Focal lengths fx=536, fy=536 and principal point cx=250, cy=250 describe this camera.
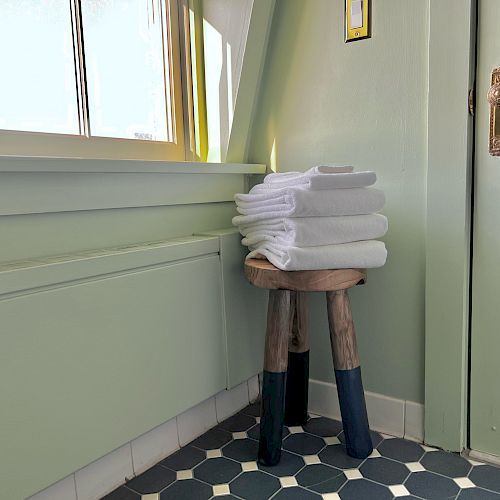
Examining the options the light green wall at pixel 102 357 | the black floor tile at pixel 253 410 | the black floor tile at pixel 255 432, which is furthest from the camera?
the black floor tile at pixel 253 410

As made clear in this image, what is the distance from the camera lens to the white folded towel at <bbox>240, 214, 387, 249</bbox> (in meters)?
1.19

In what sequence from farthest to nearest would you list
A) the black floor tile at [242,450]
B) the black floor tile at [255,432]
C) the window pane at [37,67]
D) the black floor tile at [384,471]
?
1. the black floor tile at [255,432]
2. the black floor tile at [242,450]
3. the black floor tile at [384,471]
4. the window pane at [37,67]

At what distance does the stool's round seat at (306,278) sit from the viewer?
120 cm

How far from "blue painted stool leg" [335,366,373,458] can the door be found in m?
0.28

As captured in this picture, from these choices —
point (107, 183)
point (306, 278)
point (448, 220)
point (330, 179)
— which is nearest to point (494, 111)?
point (448, 220)

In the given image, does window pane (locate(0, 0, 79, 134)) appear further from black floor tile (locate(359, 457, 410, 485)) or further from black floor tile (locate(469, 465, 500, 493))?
black floor tile (locate(469, 465, 500, 493))

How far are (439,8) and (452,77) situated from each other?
0.53 ft

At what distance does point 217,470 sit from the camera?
4.28ft

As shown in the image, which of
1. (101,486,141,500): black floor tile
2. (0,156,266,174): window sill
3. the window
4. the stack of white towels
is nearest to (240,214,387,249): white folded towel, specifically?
the stack of white towels

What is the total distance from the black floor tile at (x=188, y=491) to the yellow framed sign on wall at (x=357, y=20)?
1.17m

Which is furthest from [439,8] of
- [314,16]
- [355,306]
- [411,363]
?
[411,363]

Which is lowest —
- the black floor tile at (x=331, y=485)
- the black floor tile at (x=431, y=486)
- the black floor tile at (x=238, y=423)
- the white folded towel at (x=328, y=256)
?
the black floor tile at (x=431, y=486)

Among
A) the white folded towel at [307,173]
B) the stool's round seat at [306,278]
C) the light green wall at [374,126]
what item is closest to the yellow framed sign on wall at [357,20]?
the light green wall at [374,126]

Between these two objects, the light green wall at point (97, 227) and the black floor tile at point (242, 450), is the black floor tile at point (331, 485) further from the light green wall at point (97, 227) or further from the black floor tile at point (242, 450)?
the light green wall at point (97, 227)
